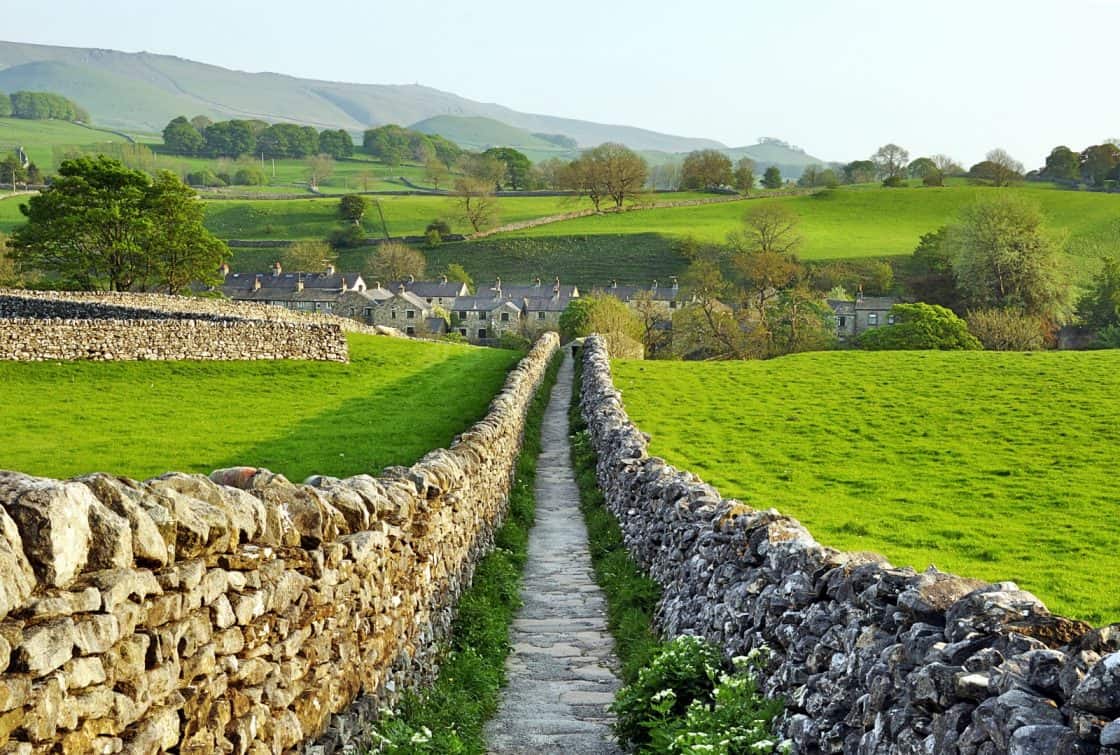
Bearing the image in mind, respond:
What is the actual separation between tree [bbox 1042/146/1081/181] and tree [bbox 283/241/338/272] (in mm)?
106575

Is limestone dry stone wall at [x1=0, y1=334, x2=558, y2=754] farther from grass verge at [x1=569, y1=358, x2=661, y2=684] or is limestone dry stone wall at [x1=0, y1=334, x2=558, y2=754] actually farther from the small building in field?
the small building in field

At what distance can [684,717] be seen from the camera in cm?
823

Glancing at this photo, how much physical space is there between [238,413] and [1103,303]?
69.9 m

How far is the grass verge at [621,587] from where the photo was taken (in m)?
11.0

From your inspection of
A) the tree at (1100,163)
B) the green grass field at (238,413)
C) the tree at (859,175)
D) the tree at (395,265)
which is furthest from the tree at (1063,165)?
the green grass field at (238,413)

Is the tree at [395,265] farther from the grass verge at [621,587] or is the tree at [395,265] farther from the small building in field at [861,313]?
the grass verge at [621,587]

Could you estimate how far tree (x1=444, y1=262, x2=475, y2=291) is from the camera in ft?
419

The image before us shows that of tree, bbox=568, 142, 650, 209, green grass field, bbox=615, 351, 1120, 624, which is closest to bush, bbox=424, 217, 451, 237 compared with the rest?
tree, bbox=568, 142, 650, 209

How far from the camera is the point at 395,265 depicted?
130125 mm

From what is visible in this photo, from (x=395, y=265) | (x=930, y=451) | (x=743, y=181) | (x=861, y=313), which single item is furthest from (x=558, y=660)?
(x=743, y=181)

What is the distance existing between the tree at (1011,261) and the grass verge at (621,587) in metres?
59.4

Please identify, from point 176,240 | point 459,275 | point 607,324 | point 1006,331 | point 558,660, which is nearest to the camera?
point 558,660

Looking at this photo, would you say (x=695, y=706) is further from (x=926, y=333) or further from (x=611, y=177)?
(x=611, y=177)

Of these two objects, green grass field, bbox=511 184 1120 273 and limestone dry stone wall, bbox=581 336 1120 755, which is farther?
green grass field, bbox=511 184 1120 273
